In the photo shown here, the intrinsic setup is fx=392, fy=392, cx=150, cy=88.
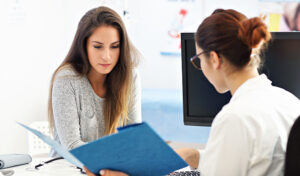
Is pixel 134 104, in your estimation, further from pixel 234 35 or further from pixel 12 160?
pixel 234 35

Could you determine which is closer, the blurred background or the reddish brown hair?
the reddish brown hair

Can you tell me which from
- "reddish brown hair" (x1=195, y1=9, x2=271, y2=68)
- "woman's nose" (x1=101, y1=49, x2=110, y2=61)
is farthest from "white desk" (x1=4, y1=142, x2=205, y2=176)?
"reddish brown hair" (x1=195, y1=9, x2=271, y2=68)

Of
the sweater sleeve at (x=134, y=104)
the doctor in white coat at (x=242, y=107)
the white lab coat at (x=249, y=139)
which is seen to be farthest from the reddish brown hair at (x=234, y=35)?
the sweater sleeve at (x=134, y=104)

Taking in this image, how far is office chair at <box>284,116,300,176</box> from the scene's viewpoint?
92 centimetres

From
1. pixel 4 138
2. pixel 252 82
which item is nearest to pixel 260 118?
pixel 252 82

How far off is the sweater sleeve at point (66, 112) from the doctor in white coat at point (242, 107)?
0.77 meters

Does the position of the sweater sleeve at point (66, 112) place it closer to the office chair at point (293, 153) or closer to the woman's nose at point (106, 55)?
the woman's nose at point (106, 55)

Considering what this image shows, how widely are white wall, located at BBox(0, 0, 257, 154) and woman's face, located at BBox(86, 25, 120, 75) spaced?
1.31 m

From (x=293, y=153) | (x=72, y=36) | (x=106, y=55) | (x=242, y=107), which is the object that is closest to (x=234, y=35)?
(x=242, y=107)

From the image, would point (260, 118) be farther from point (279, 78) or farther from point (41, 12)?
point (41, 12)

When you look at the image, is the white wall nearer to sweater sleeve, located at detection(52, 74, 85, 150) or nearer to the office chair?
sweater sleeve, located at detection(52, 74, 85, 150)

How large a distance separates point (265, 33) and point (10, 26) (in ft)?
7.50

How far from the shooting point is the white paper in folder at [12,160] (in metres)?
1.57

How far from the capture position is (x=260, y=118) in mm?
1001
